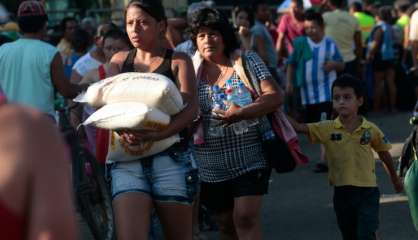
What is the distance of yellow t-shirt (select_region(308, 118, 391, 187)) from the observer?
22.9 ft

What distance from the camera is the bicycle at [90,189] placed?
7.92m

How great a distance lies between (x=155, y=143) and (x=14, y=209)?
3269 mm

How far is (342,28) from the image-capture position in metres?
14.0

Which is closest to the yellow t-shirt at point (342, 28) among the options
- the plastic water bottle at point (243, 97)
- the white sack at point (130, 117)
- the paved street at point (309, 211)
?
the paved street at point (309, 211)

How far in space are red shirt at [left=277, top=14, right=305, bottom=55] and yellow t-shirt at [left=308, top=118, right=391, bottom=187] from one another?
26.9ft

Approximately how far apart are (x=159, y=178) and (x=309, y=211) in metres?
4.12

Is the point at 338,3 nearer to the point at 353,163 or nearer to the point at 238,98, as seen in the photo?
the point at 353,163

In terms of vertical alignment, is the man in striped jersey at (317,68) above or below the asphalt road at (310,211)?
above

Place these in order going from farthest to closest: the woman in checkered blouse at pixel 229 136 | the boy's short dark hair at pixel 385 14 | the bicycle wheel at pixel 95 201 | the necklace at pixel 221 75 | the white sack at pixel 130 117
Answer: the boy's short dark hair at pixel 385 14 → the bicycle wheel at pixel 95 201 → the necklace at pixel 221 75 → the woman in checkered blouse at pixel 229 136 → the white sack at pixel 130 117

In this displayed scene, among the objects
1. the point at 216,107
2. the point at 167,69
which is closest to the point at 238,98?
the point at 216,107

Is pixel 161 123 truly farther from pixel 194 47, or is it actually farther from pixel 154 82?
pixel 194 47

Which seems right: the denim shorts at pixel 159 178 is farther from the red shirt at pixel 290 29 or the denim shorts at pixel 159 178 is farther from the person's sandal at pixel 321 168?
the red shirt at pixel 290 29

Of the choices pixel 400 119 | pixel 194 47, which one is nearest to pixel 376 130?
pixel 194 47

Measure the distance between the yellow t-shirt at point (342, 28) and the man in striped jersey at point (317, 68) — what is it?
2173 mm
